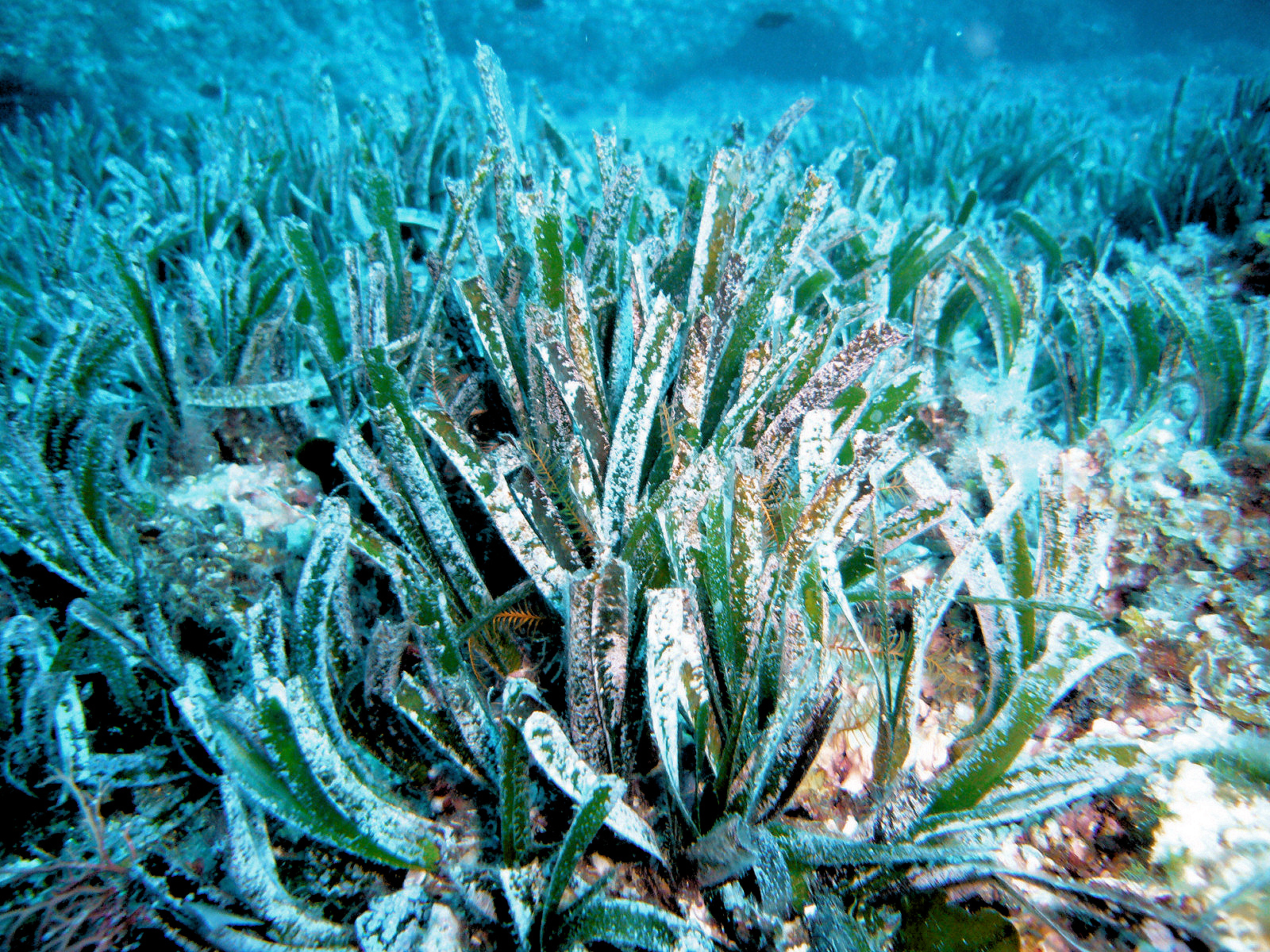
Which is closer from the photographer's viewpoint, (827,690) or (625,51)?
(827,690)

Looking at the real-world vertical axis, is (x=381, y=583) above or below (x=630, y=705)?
above

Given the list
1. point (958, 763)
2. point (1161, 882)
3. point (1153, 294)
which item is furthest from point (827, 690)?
point (1153, 294)

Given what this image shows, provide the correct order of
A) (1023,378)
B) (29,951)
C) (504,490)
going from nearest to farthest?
1. (29,951)
2. (504,490)
3. (1023,378)

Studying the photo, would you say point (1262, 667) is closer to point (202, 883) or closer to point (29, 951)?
point (202, 883)

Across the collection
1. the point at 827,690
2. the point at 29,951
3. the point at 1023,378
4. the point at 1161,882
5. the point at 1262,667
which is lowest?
the point at 1161,882

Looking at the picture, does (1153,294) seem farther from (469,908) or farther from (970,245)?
(469,908)

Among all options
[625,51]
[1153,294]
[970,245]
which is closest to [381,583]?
[970,245]

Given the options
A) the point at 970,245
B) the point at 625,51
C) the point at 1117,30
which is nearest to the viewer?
the point at 970,245
